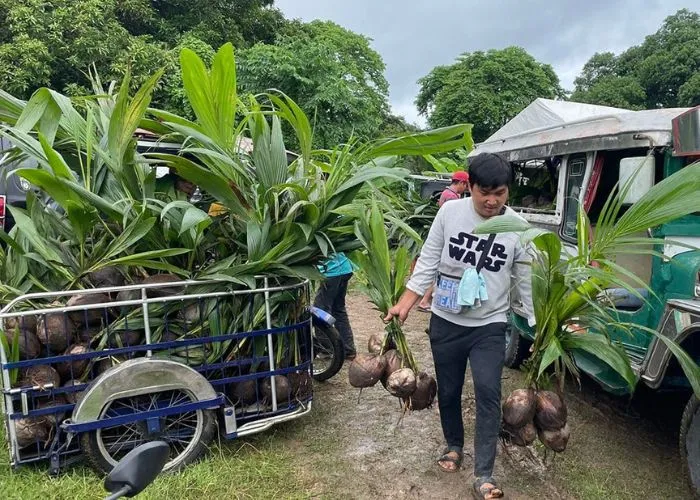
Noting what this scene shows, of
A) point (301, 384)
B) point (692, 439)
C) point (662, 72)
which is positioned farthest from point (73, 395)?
point (662, 72)

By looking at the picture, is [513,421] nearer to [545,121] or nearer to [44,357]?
[44,357]

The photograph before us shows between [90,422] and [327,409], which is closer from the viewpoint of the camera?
[90,422]

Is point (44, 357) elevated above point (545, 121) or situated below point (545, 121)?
below

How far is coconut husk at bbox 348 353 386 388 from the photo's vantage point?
113 inches

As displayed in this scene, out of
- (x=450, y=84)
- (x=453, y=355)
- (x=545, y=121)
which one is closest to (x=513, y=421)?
(x=453, y=355)

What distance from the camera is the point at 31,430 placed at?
2.63 m

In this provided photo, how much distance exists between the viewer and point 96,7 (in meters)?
12.2

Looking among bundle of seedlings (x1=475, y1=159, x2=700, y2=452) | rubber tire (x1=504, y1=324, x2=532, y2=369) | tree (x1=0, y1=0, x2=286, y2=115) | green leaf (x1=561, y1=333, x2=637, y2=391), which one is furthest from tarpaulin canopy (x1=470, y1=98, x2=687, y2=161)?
tree (x1=0, y1=0, x2=286, y2=115)

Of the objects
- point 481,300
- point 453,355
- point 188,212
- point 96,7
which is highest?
point 96,7

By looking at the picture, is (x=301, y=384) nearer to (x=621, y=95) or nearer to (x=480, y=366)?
(x=480, y=366)

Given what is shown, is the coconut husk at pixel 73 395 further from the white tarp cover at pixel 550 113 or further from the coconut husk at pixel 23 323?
the white tarp cover at pixel 550 113

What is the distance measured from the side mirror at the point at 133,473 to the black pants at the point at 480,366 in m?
1.76

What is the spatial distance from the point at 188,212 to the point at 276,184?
542mm

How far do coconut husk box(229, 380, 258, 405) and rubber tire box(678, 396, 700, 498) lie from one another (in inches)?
84.4
